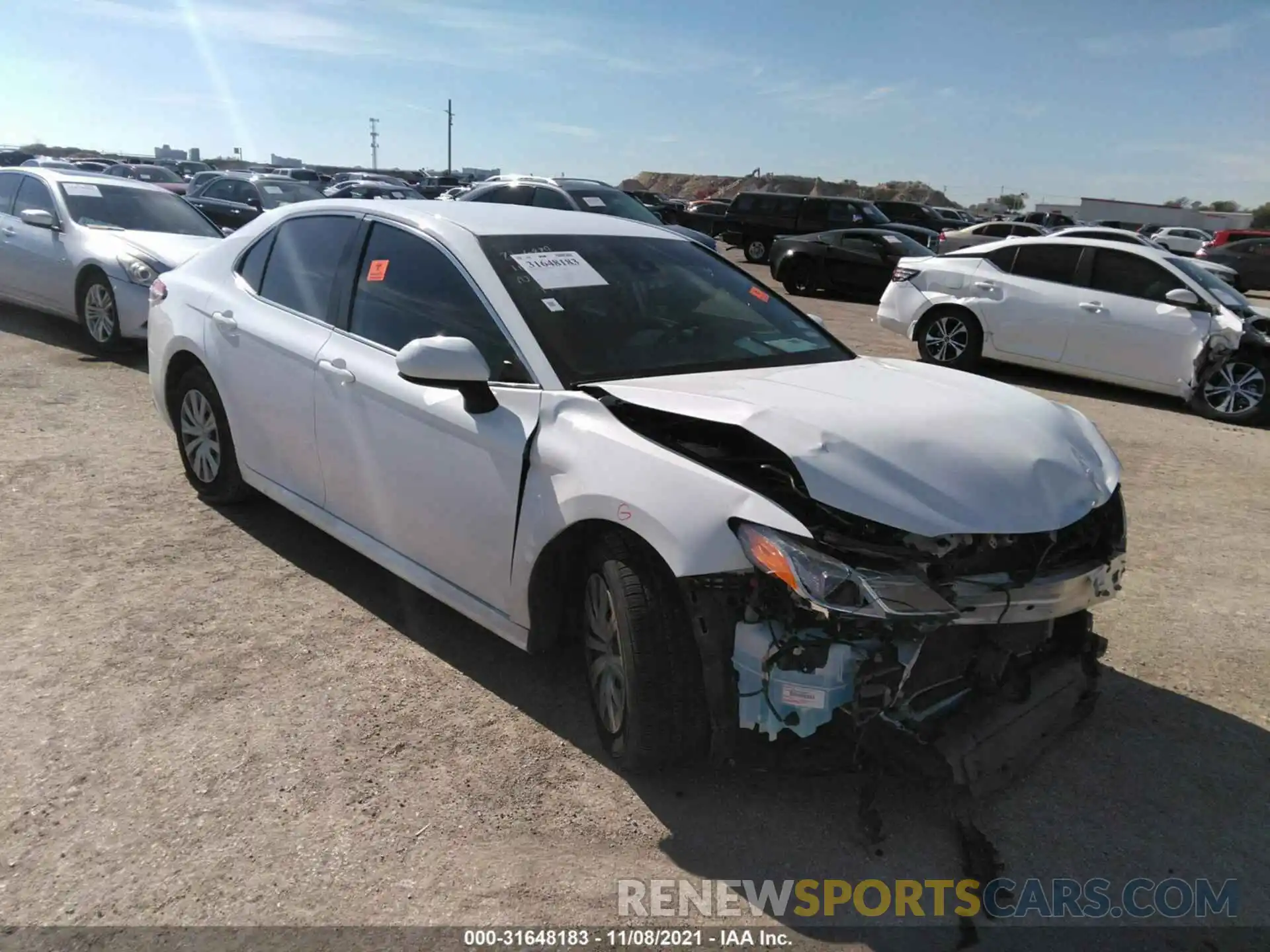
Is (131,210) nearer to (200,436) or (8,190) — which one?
(8,190)

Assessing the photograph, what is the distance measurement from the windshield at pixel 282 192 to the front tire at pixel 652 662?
1615 centimetres

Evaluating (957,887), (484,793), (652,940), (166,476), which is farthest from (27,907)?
(166,476)

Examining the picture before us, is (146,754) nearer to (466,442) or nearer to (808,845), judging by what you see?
(466,442)

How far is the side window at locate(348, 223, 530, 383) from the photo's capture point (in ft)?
11.1

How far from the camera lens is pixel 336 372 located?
384 centimetres

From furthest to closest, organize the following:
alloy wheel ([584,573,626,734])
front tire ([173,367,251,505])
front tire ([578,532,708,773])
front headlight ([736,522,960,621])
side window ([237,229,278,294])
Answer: front tire ([173,367,251,505]) → side window ([237,229,278,294]) → alloy wheel ([584,573,626,734]) → front tire ([578,532,708,773]) → front headlight ([736,522,960,621])

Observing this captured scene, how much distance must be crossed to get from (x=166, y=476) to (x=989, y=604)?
187 inches

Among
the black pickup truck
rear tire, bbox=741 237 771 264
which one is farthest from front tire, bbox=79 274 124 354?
rear tire, bbox=741 237 771 264

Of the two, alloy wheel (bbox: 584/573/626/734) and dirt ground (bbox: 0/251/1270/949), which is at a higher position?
alloy wheel (bbox: 584/573/626/734)

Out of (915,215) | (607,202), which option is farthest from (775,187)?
(607,202)

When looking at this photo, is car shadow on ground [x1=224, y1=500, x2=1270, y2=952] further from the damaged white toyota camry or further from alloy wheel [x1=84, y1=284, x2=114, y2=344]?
alloy wheel [x1=84, y1=284, x2=114, y2=344]

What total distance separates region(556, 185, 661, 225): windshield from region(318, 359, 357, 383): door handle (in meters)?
10.5

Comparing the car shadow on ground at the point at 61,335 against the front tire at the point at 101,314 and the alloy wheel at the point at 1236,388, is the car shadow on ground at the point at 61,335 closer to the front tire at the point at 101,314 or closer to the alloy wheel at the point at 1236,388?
the front tire at the point at 101,314

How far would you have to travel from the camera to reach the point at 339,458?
3.88 metres
